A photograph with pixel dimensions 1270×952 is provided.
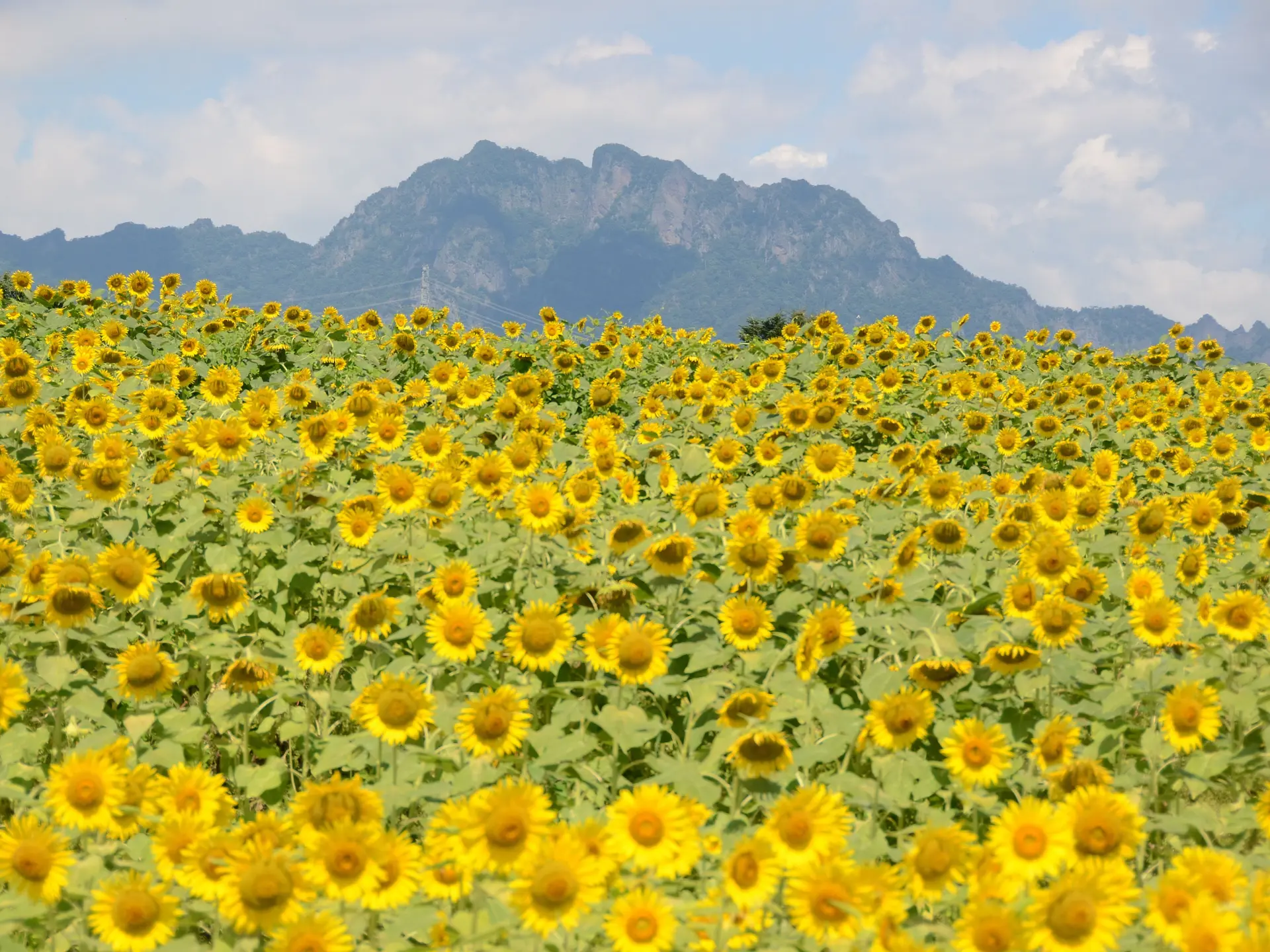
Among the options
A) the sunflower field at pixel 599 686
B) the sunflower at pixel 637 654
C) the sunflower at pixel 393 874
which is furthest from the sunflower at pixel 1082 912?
the sunflower at pixel 393 874

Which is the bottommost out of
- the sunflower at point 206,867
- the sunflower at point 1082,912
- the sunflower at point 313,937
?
the sunflower at point 313,937

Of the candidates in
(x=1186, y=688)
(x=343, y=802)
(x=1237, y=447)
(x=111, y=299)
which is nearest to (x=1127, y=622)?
(x=1186, y=688)

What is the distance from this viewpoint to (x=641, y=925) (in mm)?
2357

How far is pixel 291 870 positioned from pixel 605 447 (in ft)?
12.6

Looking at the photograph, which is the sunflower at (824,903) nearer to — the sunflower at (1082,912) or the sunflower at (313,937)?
the sunflower at (1082,912)

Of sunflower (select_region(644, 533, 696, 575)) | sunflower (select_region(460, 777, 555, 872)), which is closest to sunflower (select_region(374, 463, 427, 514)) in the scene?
sunflower (select_region(644, 533, 696, 575))

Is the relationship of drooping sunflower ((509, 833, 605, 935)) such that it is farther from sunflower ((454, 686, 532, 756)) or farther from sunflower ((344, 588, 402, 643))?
sunflower ((344, 588, 402, 643))

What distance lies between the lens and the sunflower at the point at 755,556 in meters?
4.10

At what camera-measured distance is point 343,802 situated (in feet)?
8.43

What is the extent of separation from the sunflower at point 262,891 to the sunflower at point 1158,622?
3.49m

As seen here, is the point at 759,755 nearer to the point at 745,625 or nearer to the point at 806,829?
the point at 806,829

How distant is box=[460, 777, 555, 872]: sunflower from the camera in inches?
96.7

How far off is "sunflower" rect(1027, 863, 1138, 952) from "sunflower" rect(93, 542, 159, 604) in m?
3.83

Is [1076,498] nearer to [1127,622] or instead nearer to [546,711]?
[1127,622]
